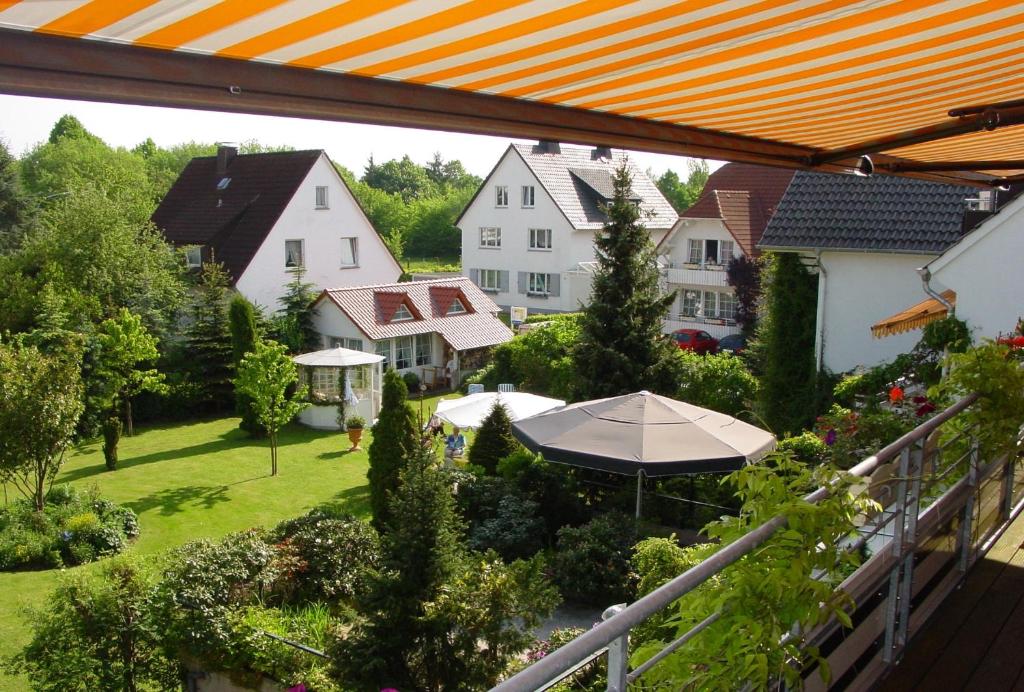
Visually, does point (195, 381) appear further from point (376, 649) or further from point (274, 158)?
point (376, 649)

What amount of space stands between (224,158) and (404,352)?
14.9 metres

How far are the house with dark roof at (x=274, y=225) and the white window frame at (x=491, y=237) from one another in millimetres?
6910

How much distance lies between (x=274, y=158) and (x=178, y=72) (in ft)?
116

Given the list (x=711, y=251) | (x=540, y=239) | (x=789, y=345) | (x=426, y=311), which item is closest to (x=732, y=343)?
(x=711, y=251)

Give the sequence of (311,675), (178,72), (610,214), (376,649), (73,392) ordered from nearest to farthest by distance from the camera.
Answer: (178,72) → (376,649) → (311,675) → (73,392) → (610,214)

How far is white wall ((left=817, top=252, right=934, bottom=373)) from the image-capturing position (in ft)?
58.7

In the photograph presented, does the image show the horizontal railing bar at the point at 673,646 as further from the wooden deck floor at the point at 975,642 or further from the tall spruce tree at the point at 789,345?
the tall spruce tree at the point at 789,345

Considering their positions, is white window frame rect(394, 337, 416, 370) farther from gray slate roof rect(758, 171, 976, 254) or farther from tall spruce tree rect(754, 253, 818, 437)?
gray slate roof rect(758, 171, 976, 254)

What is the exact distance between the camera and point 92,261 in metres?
26.1

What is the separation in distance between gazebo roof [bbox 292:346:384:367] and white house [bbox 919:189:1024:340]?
1615cm

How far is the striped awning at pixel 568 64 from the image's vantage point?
216cm

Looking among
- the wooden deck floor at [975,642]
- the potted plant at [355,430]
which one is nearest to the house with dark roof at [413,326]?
the potted plant at [355,430]

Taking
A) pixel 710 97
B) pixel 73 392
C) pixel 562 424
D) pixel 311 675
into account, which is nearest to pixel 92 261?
pixel 73 392

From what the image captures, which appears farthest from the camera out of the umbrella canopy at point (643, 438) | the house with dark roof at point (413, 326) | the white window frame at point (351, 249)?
the white window frame at point (351, 249)
